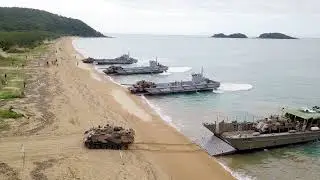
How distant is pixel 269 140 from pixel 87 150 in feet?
48.2

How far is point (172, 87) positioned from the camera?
60469 millimetres

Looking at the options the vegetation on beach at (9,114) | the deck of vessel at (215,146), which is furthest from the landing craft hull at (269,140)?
the vegetation on beach at (9,114)

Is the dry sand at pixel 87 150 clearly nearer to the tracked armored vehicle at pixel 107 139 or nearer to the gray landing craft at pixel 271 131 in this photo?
the tracked armored vehicle at pixel 107 139

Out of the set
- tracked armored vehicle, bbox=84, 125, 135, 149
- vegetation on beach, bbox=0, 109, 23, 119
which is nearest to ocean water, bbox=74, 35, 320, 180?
tracked armored vehicle, bbox=84, 125, 135, 149

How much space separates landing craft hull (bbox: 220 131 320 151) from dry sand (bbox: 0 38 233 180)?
283 centimetres

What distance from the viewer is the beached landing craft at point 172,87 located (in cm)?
5778

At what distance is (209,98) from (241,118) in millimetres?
12626

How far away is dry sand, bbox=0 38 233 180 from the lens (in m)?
24.7

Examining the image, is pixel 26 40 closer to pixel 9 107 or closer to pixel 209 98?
pixel 209 98

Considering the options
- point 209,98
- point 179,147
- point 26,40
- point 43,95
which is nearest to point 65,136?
point 179,147

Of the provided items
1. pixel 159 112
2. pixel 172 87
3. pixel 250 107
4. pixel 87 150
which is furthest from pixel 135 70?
pixel 87 150

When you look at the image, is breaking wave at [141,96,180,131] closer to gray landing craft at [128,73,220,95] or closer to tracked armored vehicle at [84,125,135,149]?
gray landing craft at [128,73,220,95]

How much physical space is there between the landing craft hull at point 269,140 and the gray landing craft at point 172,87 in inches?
1013

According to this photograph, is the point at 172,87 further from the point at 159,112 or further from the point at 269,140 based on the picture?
the point at 269,140
